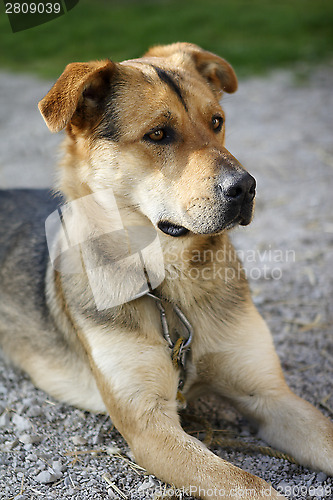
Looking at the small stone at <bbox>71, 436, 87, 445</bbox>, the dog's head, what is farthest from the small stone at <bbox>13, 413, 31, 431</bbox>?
the dog's head

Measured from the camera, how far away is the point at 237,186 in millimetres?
Answer: 2670

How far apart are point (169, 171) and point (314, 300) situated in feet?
7.31

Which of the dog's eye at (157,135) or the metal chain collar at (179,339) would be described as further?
the metal chain collar at (179,339)

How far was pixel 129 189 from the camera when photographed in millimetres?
2932

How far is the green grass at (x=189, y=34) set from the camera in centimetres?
1173

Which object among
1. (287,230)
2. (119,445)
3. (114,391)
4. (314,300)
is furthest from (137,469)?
(287,230)

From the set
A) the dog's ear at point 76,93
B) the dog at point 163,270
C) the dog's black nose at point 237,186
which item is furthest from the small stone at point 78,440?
the dog's ear at point 76,93

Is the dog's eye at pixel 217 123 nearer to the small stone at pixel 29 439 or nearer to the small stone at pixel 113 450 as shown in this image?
the small stone at pixel 113 450

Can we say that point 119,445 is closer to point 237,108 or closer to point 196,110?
point 196,110

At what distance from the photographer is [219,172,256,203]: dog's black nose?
8.74 ft

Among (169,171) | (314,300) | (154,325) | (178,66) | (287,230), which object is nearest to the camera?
(169,171)

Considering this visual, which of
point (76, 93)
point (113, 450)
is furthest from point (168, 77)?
point (113, 450)

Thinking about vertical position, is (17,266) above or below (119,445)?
above

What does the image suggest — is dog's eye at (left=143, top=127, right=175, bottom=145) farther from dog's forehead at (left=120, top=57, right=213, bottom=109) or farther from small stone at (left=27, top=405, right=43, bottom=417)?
small stone at (left=27, top=405, right=43, bottom=417)
